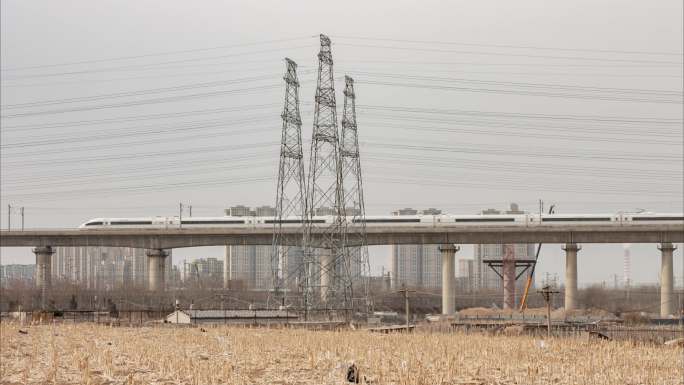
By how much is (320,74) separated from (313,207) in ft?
35.6

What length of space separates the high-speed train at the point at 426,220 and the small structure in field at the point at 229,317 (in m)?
31.3

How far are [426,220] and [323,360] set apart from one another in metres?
79.2

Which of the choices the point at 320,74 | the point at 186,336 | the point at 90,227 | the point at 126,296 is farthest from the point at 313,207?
the point at 126,296

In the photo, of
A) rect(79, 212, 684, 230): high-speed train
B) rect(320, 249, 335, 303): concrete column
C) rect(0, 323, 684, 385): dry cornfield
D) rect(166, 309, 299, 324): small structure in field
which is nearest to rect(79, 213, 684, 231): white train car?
rect(79, 212, 684, 230): high-speed train

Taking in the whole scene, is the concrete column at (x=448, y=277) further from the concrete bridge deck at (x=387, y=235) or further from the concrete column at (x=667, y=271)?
the concrete column at (x=667, y=271)

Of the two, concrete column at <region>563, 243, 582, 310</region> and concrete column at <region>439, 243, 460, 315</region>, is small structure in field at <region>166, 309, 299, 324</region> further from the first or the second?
concrete column at <region>563, 243, 582, 310</region>

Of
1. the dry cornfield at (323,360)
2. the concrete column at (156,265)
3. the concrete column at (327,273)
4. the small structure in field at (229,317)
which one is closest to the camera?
the dry cornfield at (323,360)

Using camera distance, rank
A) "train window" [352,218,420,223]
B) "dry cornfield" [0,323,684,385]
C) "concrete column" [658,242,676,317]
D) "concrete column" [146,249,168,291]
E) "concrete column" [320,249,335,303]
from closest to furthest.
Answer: "dry cornfield" [0,323,684,385]
"concrete column" [320,249,335,303]
"concrete column" [658,242,676,317]
"train window" [352,218,420,223]
"concrete column" [146,249,168,291]

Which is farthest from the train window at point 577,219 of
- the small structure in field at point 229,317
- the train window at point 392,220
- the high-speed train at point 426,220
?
A: the small structure in field at point 229,317

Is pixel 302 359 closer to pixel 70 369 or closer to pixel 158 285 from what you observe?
pixel 70 369

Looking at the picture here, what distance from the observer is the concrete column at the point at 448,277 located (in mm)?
106250

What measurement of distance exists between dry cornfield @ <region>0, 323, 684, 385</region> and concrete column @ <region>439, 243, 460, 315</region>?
5927cm

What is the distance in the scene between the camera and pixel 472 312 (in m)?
95.2

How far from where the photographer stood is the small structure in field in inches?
2648
